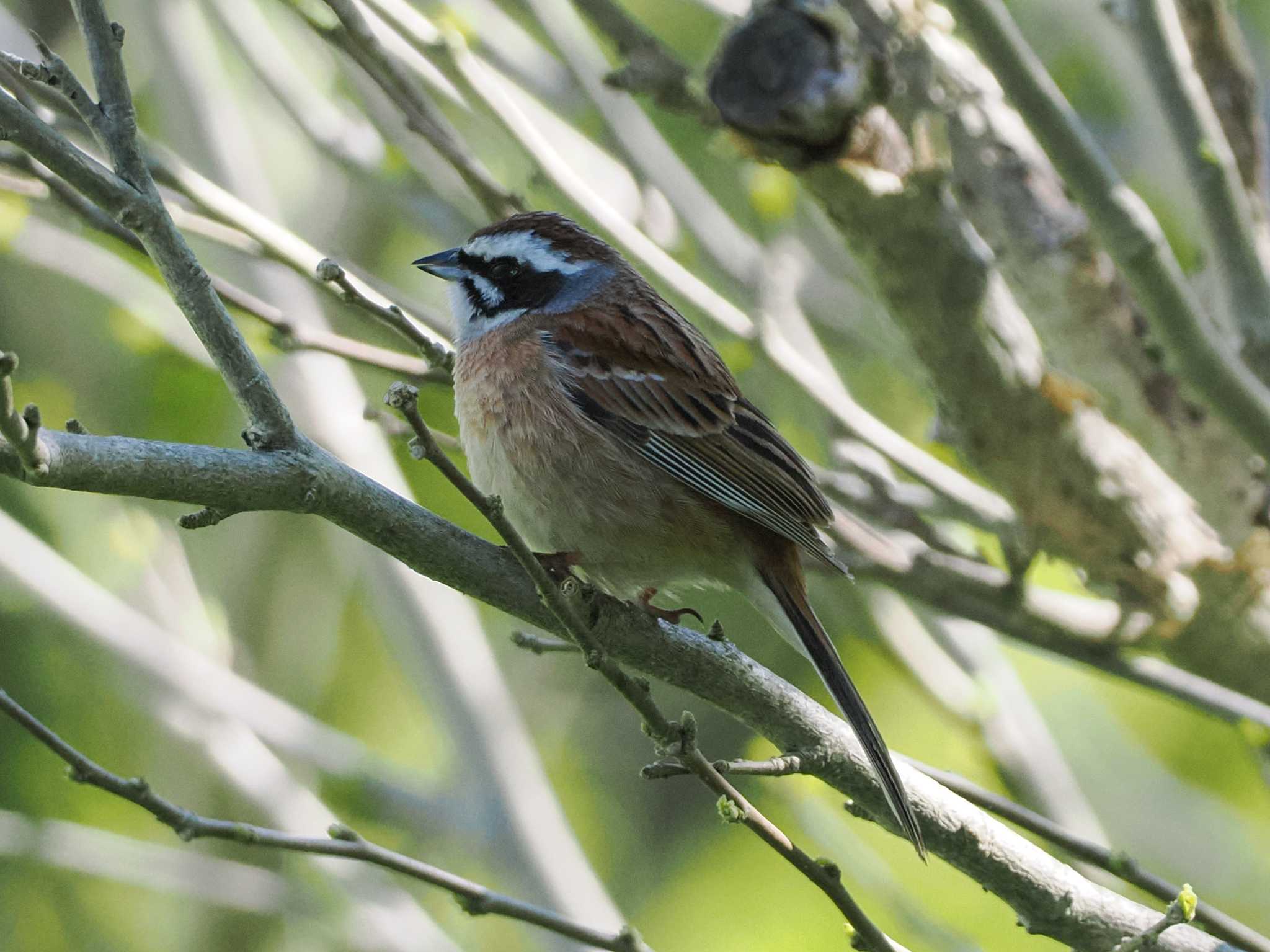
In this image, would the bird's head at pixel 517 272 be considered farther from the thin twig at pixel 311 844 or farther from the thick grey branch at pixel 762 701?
the thin twig at pixel 311 844

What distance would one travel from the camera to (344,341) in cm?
392

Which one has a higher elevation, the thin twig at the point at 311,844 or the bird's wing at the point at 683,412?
the bird's wing at the point at 683,412

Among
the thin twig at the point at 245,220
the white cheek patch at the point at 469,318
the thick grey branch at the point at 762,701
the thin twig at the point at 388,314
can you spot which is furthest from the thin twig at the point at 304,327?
the thick grey branch at the point at 762,701

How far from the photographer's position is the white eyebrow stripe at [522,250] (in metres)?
4.30

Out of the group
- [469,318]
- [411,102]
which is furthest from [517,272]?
[411,102]

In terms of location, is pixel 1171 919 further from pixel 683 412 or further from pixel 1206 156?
pixel 1206 156

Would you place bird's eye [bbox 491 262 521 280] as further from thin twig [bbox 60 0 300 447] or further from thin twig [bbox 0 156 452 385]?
thin twig [bbox 60 0 300 447]

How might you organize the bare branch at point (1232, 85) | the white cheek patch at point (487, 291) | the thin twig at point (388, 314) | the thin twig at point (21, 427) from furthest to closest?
the bare branch at point (1232, 85), the white cheek patch at point (487, 291), the thin twig at point (388, 314), the thin twig at point (21, 427)

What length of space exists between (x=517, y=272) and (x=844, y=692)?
5.90ft

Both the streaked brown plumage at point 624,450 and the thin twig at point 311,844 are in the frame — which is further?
the streaked brown plumage at point 624,450

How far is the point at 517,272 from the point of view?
439 centimetres

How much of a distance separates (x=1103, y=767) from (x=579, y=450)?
5.29 m

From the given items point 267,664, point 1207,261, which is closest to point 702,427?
point 1207,261

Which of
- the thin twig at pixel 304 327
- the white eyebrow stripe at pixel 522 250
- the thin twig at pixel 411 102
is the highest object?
the thin twig at pixel 411 102
